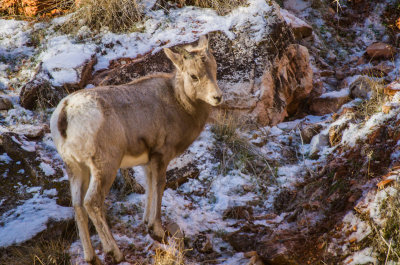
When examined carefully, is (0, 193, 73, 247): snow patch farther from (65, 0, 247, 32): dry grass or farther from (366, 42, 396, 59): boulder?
(366, 42, 396, 59): boulder

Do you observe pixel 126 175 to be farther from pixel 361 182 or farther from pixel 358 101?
pixel 358 101

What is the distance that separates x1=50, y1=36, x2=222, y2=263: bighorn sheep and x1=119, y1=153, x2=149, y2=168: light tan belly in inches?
0.6

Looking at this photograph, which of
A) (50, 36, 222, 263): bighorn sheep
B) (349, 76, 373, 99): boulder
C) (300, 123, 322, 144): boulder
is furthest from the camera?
(349, 76, 373, 99): boulder

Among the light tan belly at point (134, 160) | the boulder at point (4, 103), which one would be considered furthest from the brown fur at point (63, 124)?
the boulder at point (4, 103)

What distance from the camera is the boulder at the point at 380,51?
8.73m

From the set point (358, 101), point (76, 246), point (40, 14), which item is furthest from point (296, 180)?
point (40, 14)

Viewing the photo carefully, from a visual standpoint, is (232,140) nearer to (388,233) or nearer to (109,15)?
(388,233)

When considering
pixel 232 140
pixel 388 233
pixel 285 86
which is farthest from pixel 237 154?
pixel 388 233

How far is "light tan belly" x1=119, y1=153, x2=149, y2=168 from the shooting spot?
4593 mm

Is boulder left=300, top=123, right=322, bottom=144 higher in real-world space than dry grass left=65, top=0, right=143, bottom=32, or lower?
lower

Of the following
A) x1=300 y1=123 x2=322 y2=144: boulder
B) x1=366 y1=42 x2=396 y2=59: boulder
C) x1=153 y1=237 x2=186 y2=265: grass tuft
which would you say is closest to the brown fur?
x1=153 y1=237 x2=186 y2=265: grass tuft

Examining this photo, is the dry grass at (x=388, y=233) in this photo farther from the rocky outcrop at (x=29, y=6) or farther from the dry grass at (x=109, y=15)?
the rocky outcrop at (x=29, y=6)

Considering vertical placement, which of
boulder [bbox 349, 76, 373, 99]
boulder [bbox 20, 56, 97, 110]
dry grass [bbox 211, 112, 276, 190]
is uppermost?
boulder [bbox 20, 56, 97, 110]

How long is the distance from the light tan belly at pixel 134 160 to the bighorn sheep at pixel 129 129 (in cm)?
2
